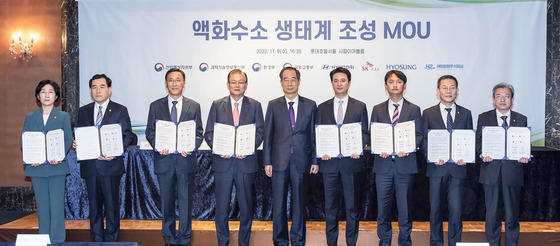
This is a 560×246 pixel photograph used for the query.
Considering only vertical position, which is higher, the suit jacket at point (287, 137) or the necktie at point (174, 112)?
the necktie at point (174, 112)

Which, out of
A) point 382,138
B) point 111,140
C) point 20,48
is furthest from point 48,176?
point 382,138

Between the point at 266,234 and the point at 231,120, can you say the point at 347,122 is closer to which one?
the point at 231,120

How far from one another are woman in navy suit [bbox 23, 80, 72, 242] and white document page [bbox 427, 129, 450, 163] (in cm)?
332

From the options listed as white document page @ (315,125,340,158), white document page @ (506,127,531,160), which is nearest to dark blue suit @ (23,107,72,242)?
white document page @ (315,125,340,158)

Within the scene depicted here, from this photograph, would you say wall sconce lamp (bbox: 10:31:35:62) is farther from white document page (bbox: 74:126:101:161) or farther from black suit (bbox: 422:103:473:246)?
black suit (bbox: 422:103:473:246)

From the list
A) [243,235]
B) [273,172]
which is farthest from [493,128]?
[243,235]

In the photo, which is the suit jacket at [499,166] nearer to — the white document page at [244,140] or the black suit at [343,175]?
the black suit at [343,175]

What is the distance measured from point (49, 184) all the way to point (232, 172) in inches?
65.3

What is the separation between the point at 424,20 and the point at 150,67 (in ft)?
11.8

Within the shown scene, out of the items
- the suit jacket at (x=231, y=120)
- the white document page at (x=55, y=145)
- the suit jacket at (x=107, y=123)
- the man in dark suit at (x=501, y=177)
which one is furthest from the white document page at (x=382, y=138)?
the white document page at (x=55, y=145)

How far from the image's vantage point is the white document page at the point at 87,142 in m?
4.15

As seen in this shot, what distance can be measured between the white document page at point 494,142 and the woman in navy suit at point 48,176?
12.5 feet

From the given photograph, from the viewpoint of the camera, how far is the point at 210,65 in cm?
590

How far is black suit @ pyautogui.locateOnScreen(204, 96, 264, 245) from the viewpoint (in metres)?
4.12
